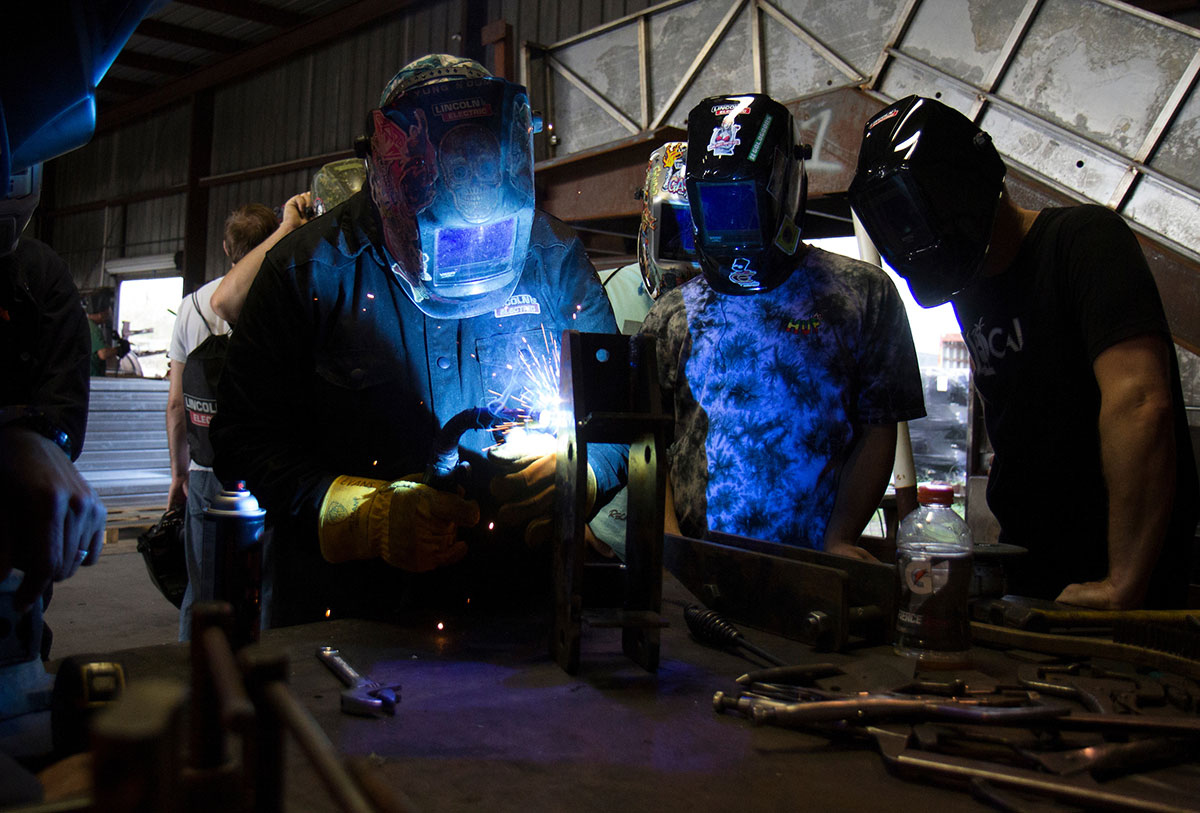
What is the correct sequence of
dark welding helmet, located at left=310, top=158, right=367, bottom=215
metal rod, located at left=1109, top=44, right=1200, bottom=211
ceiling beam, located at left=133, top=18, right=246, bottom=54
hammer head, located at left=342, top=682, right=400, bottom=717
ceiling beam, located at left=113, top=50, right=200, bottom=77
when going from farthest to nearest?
ceiling beam, located at left=113, top=50, right=200, bottom=77 < ceiling beam, located at left=133, top=18, right=246, bottom=54 < metal rod, located at left=1109, top=44, right=1200, bottom=211 < dark welding helmet, located at left=310, top=158, right=367, bottom=215 < hammer head, located at left=342, top=682, right=400, bottom=717

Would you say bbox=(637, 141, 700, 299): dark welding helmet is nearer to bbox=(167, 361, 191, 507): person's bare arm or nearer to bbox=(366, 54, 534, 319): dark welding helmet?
bbox=(366, 54, 534, 319): dark welding helmet

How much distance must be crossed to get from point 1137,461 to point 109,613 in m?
5.62

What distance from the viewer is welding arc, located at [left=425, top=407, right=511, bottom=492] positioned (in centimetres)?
152

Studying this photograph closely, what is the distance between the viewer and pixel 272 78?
13711 mm

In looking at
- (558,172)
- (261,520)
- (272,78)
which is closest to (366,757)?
(261,520)

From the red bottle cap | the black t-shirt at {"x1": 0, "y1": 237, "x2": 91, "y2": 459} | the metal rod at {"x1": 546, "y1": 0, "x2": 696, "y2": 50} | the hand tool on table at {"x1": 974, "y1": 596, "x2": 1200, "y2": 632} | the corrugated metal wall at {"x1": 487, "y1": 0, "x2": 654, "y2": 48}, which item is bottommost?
the hand tool on table at {"x1": 974, "y1": 596, "x2": 1200, "y2": 632}

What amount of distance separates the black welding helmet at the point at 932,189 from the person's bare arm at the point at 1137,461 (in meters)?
0.45

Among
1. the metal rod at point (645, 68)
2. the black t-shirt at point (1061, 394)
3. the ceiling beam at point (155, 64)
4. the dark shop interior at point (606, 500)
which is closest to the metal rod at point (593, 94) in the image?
the metal rod at point (645, 68)

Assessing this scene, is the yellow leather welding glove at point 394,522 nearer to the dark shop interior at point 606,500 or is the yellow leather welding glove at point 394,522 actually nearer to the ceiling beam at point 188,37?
the dark shop interior at point 606,500

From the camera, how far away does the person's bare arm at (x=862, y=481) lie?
2.30 m

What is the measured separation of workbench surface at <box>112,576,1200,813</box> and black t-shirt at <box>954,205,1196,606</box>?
2.34ft

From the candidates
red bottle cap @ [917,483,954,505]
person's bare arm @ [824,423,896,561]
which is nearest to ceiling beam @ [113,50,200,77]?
person's bare arm @ [824,423,896,561]

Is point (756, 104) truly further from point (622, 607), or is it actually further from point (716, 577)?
point (622, 607)

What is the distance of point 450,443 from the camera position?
154 centimetres
